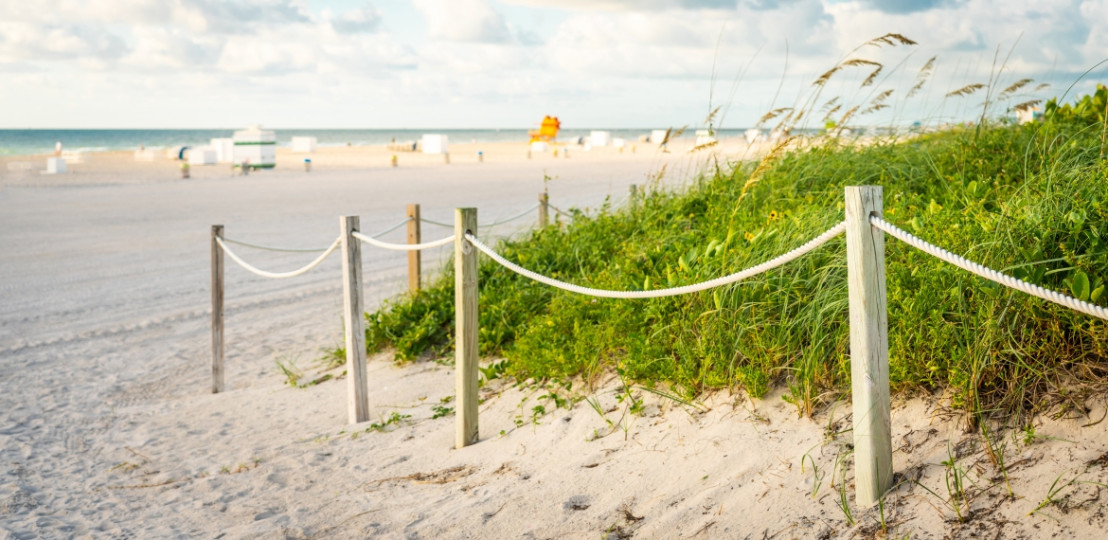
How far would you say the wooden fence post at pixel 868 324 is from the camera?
2.82 m

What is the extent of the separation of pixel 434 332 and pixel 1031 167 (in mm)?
4175

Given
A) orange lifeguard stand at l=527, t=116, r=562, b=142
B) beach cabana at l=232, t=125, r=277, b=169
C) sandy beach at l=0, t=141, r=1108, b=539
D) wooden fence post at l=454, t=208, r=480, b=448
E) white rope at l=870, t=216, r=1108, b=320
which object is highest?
orange lifeguard stand at l=527, t=116, r=562, b=142

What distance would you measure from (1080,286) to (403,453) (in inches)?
127

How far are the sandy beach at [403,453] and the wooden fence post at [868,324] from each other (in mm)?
281

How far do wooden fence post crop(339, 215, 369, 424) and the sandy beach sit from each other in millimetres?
154

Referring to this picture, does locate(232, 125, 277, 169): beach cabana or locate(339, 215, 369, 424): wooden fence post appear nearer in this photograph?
locate(339, 215, 369, 424): wooden fence post

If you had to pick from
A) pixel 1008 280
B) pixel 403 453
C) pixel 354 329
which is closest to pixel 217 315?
pixel 354 329

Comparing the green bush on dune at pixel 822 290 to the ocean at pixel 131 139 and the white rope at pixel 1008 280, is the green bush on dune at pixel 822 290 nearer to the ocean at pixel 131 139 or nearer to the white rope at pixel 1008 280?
the white rope at pixel 1008 280

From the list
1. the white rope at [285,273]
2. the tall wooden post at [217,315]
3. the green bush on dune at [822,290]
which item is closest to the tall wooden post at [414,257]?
the green bush on dune at [822,290]

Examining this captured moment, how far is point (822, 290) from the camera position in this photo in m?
3.90

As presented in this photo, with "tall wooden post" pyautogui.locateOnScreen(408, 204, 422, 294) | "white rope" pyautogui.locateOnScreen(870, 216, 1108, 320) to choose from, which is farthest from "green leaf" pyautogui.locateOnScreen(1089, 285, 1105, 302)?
"tall wooden post" pyautogui.locateOnScreen(408, 204, 422, 294)

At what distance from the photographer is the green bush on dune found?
3.23 metres

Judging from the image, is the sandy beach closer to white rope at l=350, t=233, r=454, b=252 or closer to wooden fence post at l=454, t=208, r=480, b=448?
wooden fence post at l=454, t=208, r=480, b=448

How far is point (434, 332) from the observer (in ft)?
20.5
